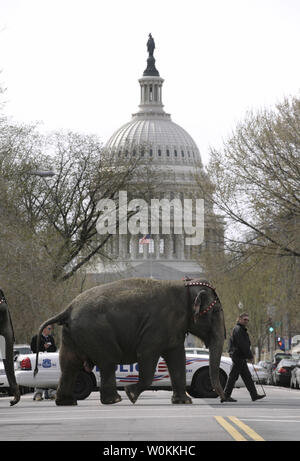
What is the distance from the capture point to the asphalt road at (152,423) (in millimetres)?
14477

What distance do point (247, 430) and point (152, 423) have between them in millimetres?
1911

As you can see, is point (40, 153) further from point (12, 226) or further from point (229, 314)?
point (229, 314)

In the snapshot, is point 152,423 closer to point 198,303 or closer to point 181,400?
point 198,303

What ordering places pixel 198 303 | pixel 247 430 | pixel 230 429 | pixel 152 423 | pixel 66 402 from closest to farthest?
pixel 247 430
pixel 230 429
pixel 152 423
pixel 198 303
pixel 66 402

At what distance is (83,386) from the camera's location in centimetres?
2611

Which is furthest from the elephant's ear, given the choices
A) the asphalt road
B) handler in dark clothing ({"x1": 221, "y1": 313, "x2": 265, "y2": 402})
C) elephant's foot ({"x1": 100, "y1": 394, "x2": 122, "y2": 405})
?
handler in dark clothing ({"x1": 221, "y1": 313, "x2": 265, "y2": 402})

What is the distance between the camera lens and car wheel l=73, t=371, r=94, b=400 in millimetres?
26078

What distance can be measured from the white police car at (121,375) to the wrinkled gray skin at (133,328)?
4342 mm

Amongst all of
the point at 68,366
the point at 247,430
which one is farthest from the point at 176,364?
the point at 247,430

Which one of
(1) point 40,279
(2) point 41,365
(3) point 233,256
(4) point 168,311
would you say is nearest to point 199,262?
(3) point 233,256

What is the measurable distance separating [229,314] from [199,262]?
1080 inches

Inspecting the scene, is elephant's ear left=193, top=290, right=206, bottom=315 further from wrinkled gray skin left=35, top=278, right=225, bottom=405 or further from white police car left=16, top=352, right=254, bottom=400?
white police car left=16, top=352, right=254, bottom=400

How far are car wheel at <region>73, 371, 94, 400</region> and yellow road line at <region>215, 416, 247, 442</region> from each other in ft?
27.4

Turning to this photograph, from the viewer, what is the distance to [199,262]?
49.6m
